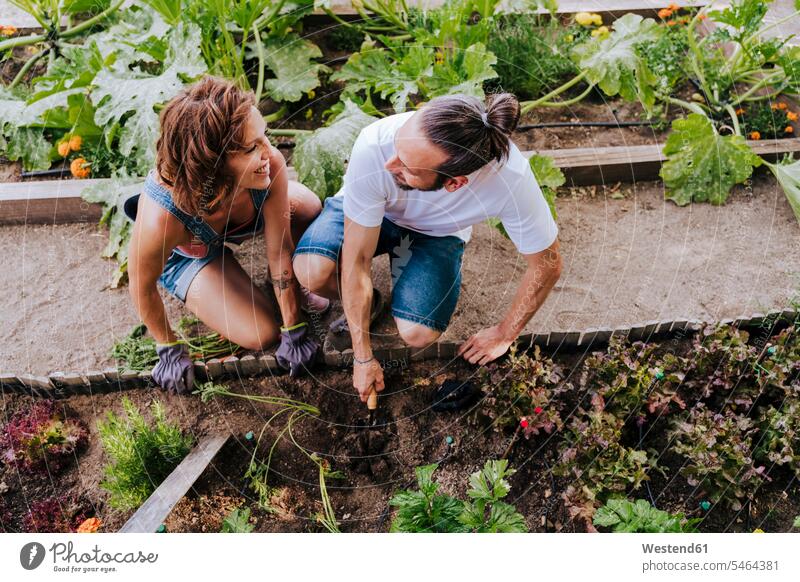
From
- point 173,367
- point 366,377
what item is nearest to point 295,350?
point 366,377

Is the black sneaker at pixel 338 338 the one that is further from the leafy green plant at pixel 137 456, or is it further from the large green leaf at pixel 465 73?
the large green leaf at pixel 465 73

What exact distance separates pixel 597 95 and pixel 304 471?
2682mm

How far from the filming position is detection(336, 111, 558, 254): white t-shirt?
204cm

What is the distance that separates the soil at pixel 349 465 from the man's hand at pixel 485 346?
0.06 metres

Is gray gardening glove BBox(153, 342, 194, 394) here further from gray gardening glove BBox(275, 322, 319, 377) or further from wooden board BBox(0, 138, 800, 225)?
wooden board BBox(0, 138, 800, 225)

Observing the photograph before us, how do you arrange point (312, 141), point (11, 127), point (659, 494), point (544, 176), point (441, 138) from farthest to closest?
point (11, 127) < point (544, 176) < point (312, 141) < point (659, 494) < point (441, 138)

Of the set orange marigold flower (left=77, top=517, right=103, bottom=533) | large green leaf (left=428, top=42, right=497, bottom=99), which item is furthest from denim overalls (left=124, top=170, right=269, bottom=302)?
large green leaf (left=428, top=42, right=497, bottom=99)

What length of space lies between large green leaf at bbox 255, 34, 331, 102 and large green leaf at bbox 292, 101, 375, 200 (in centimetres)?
74

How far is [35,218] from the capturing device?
3.20 meters

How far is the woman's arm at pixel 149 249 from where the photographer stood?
7.07 ft

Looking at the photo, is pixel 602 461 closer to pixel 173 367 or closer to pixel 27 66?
pixel 173 367
